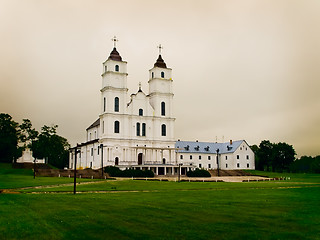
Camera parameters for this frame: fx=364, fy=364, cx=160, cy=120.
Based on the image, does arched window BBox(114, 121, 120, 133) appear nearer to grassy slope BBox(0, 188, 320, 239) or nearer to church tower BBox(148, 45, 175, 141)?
church tower BBox(148, 45, 175, 141)

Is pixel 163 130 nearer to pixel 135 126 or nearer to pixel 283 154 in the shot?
pixel 135 126

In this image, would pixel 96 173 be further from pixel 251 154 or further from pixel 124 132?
pixel 251 154

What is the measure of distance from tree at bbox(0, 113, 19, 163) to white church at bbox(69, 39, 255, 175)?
656 inches

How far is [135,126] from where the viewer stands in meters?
81.6

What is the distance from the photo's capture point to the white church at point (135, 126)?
255 feet

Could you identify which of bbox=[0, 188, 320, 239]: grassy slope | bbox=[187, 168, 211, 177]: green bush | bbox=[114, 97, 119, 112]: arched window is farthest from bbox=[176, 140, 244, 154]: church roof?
bbox=[0, 188, 320, 239]: grassy slope

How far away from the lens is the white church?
77.8 meters

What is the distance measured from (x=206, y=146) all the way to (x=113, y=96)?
35.6 m

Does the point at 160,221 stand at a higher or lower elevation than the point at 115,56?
lower

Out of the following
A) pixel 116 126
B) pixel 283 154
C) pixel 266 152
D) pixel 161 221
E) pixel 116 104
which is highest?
pixel 116 104

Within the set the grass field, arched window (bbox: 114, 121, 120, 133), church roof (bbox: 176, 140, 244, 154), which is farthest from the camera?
church roof (bbox: 176, 140, 244, 154)

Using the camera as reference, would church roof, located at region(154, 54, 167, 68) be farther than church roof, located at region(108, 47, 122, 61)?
Yes

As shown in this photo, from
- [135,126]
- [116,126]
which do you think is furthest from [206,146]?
[116,126]

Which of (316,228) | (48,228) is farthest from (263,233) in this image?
(48,228)
